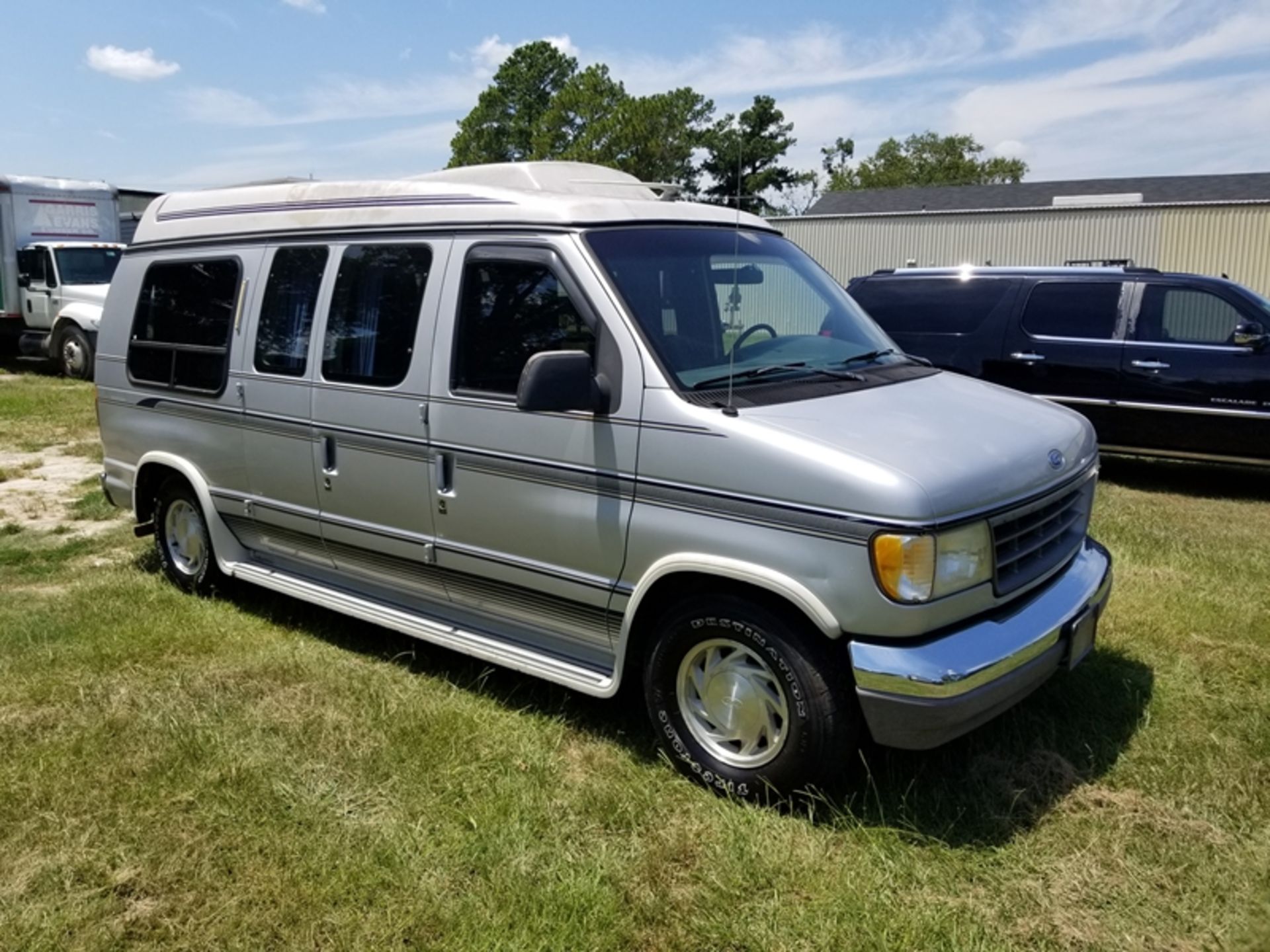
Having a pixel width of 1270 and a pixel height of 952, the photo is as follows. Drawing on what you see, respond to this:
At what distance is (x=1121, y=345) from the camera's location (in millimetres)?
9531

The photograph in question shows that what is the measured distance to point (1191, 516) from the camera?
831 centimetres

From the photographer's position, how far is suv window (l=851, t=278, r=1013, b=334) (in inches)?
398

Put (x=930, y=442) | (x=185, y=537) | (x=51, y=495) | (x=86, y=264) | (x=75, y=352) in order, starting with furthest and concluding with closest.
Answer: (x=86, y=264)
(x=75, y=352)
(x=51, y=495)
(x=185, y=537)
(x=930, y=442)

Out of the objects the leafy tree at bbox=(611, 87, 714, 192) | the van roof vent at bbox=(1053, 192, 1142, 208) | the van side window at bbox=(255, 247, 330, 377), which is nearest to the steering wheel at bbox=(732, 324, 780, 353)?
the van side window at bbox=(255, 247, 330, 377)

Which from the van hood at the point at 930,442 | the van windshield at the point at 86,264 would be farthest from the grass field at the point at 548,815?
the van windshield at the point at 86,264

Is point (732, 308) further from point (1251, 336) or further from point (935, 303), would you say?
point (1251, 336)

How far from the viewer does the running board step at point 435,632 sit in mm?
4117

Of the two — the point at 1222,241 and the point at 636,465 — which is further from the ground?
the point at 1222,241

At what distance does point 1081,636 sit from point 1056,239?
2562 cm

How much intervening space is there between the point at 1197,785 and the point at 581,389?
2645mm

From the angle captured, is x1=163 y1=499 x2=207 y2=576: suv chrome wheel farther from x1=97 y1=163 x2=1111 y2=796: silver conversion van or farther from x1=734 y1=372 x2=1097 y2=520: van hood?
x1=734 y1=372 x2=1097 y2=520: van hood

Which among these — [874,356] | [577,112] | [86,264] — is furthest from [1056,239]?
[577,112]

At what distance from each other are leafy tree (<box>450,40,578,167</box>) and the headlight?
62.3m

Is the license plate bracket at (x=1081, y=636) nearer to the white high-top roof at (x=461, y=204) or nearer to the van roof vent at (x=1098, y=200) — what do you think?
the white high-top roof at (x=461, y=204)
